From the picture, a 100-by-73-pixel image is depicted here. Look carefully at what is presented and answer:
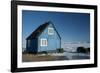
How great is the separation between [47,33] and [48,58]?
0.71ft

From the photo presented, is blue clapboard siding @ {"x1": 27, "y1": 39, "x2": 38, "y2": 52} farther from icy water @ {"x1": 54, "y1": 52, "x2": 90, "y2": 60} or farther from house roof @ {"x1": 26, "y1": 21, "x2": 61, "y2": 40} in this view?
icy water @ {"x1": 54, "y1": 52, "x2": 90, "y2": 60}

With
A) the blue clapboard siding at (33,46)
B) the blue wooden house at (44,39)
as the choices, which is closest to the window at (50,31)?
the blue wooden house at (44,39)

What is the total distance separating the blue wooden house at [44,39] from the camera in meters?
1.73

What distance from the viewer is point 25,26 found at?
1.71 metres

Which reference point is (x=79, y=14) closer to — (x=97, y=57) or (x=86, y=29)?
(x=86, y=29)

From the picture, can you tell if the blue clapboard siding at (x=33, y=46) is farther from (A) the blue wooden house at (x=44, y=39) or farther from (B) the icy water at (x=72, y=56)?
(B) the icy water at (x=72, y=56)

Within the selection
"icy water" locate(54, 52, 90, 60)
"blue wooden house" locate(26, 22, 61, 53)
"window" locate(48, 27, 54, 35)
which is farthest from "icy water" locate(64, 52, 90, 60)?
"window" locate(48, 27, 54, 35)

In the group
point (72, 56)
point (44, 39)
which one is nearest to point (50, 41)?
point (44, 39)

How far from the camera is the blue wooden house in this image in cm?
173

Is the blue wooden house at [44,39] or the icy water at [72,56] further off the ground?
the blue wooden house at [44,39]

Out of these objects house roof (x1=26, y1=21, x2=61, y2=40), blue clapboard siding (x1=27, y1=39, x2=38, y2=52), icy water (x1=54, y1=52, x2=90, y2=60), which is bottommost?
icy water (x1=54, y1=52, x2=90, y2=60)

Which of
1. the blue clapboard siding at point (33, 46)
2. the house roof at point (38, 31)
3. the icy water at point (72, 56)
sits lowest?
the icy water at point (72, 56)

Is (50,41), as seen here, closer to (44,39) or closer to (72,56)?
(44,39)

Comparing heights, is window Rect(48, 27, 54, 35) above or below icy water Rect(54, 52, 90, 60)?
above
